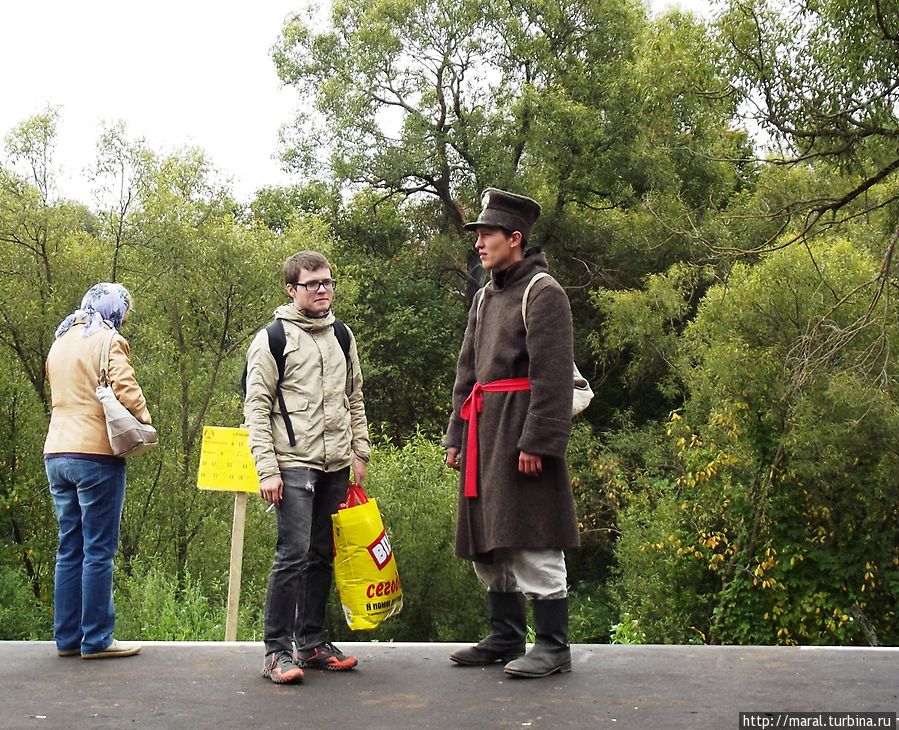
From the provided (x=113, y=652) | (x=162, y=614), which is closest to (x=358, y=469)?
(x=113, y=652)

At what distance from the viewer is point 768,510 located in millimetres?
13219

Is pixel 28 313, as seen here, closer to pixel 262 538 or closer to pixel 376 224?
pixel 262 538

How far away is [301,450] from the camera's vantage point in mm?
4875

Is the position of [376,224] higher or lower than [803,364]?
higher

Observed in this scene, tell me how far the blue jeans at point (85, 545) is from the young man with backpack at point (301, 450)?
0.87 metres

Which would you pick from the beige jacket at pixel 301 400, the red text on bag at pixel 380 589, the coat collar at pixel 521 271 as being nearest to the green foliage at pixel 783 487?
the coat collar at pixel 521 271

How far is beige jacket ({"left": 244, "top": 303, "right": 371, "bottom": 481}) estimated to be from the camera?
4.83 metres

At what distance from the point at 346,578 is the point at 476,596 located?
907 cm

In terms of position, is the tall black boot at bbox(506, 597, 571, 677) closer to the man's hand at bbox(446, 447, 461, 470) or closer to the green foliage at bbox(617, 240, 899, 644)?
the man's hand at bbox(446, 447, 461, 470)

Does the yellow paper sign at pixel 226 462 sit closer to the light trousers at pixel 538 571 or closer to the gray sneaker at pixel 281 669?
the gray sneaker at pixel 281 669


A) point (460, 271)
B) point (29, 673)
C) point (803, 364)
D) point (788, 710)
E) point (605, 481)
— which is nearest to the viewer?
point (788, 710)

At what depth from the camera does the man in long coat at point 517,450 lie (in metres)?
4.74

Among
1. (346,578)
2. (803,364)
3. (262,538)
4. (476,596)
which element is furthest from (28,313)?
(346,578)

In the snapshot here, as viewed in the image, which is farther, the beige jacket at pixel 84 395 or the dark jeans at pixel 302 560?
the beige jacket at pixel 84 395
